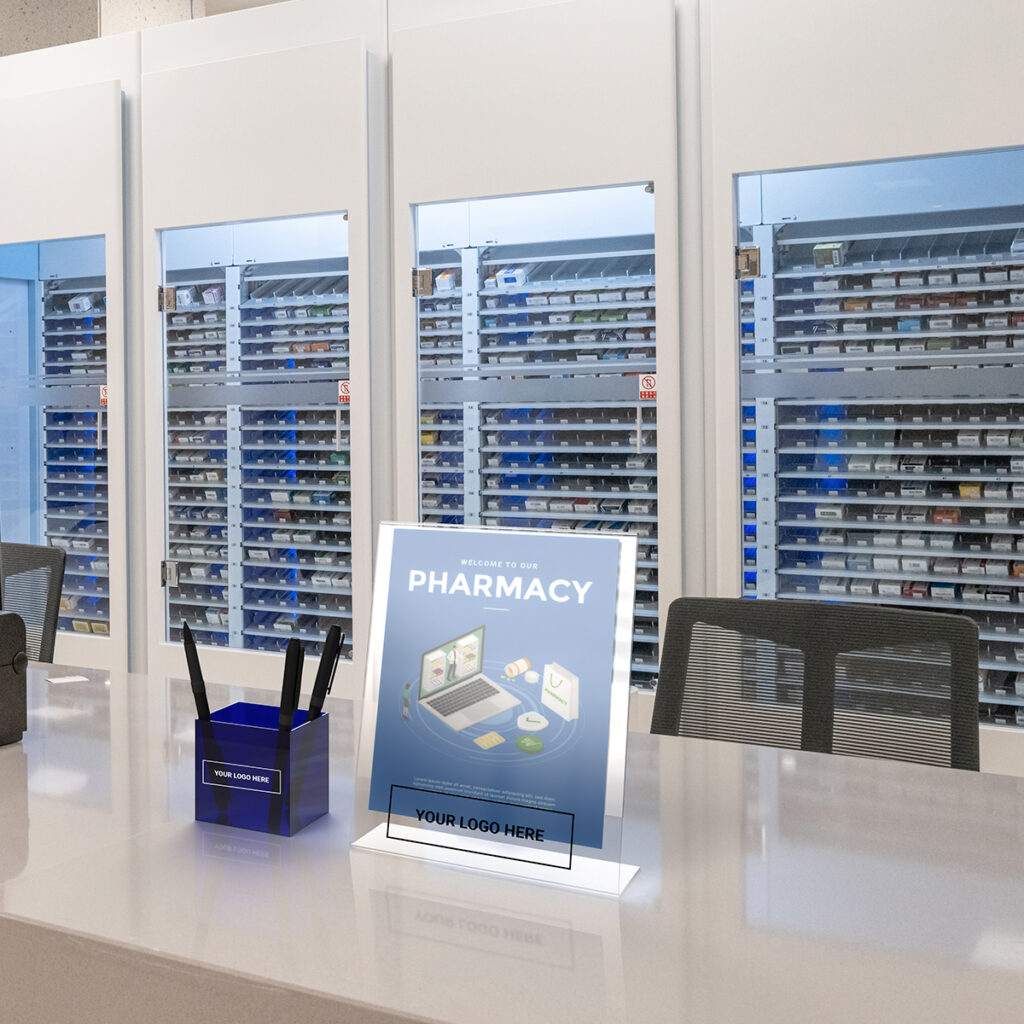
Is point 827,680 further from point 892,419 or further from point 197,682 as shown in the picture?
point 892,419

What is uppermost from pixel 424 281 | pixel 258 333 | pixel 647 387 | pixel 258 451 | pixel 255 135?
pixel 255 135

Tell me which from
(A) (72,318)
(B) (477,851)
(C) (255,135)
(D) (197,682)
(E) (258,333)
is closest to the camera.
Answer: (B) (477,851)

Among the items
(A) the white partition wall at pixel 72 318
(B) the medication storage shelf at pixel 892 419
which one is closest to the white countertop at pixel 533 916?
(B) the medication storage shelf at pixel 892 419

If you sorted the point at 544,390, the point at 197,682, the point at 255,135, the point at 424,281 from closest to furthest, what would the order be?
the point at 197,682, the point at 544,390, the point at 424,281, the point at 255,135

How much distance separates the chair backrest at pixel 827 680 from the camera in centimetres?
160

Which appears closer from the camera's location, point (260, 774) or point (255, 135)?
point (260, 774)

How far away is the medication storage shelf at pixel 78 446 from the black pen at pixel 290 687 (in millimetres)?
3836

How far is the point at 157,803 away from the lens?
46.7 inches

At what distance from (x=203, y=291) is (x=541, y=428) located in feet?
5.22

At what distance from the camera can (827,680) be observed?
5.47 ft

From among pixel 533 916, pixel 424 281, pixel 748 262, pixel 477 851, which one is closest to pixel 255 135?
pixel 424 281

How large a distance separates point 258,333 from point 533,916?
148 inches

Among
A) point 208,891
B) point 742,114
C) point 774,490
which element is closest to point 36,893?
point 208,891

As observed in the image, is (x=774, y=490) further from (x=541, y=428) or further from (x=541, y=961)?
(x=541, y=961)
